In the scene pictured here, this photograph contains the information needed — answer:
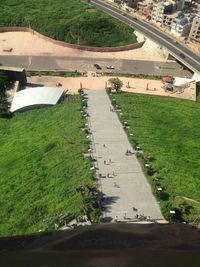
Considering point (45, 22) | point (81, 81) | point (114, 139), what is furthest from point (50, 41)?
point (114, 139)

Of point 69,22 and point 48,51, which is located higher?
point 69,22

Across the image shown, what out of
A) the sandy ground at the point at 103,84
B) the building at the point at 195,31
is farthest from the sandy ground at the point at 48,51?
the sandy ground at the point at 103,84

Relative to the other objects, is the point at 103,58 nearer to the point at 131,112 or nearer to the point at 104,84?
the point at 104,84

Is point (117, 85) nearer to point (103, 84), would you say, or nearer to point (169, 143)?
point (103, 84)

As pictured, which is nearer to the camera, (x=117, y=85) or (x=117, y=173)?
(x=117, y=173)

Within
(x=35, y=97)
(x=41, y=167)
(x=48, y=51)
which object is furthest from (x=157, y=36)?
(x=41, y=167)

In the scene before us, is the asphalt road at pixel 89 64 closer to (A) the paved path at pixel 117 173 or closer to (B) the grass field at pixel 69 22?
(B) the grass field at pixel 69 22
